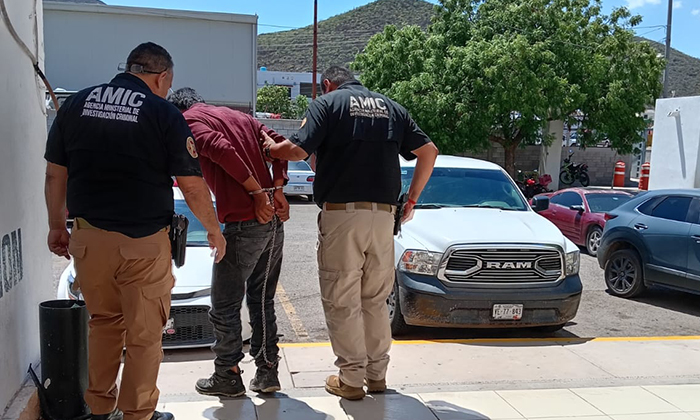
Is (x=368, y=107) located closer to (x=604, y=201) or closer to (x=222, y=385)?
(x=222, y=385)

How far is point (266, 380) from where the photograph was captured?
4.14 metres

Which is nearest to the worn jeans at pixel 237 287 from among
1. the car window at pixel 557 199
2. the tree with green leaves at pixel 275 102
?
the car window at pixel 557 199

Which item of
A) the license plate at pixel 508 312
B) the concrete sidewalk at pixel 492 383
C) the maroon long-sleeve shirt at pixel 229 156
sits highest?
the maroon long-sleeve shirt at pixel 229 156

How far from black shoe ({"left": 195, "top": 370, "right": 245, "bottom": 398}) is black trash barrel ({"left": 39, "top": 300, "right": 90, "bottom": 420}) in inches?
27.5

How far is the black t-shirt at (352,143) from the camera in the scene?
13.0 feet

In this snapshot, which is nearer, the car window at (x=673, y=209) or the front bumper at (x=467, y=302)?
the front bumper at (x=467, y=302)

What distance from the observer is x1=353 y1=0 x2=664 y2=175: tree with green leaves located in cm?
1938

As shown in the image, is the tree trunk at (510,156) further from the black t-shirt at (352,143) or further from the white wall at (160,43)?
the black t-shirt at (352,143)

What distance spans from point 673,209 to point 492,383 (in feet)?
14.9

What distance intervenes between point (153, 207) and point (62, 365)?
1170 mm

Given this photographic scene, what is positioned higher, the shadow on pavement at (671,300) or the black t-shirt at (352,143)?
the black t-shirt at (352,143)

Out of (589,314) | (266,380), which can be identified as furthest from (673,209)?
(266,380)

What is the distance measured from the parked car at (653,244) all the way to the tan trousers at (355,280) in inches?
195

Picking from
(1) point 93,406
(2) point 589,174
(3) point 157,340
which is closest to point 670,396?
(3) point 157,340
